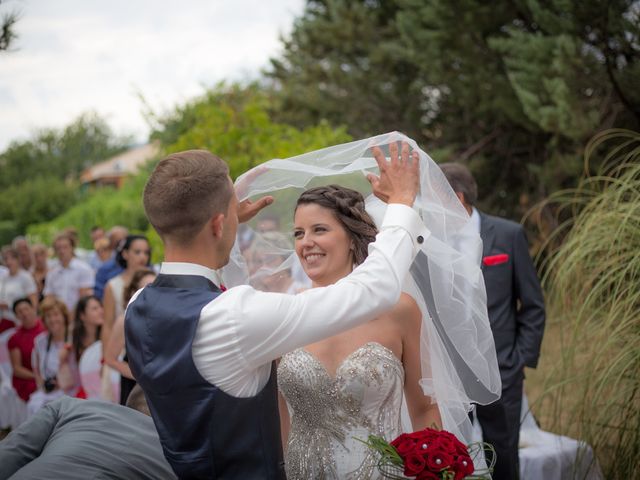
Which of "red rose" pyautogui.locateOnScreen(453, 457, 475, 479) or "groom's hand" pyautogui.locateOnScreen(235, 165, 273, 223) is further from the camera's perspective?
"groom's hand" pyautogui.locateOnScreen(235, 165, 273, 223)

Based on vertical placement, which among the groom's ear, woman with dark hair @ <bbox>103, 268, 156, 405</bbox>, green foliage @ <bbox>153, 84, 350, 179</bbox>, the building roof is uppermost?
the groom's ear

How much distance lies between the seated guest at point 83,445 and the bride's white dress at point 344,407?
2.25 feet

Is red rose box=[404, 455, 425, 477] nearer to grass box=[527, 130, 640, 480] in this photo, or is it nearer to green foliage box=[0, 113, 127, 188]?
grass box=[527, 130, 640, 480]

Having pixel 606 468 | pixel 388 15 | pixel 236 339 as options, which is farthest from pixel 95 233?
pixel 236 339

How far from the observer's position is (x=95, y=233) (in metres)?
13.5

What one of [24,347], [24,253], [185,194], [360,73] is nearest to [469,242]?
[185,194]

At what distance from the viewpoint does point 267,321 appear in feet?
7.21

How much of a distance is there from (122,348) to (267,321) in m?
3.96

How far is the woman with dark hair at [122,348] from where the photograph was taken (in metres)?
5.62

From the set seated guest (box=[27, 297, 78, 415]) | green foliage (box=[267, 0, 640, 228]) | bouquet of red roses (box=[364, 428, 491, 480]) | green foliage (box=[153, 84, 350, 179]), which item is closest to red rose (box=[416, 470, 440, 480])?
bouquet of red roses (box=[364, 428, 491, 480])

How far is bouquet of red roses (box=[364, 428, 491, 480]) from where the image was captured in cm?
237

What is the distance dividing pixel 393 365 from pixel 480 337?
1.25ft

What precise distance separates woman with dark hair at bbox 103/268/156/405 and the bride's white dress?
2.71 m

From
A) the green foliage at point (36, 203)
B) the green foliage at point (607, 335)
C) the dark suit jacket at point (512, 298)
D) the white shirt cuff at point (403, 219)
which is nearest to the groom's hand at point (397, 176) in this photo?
the white shirt cuff at point (403, 219)
